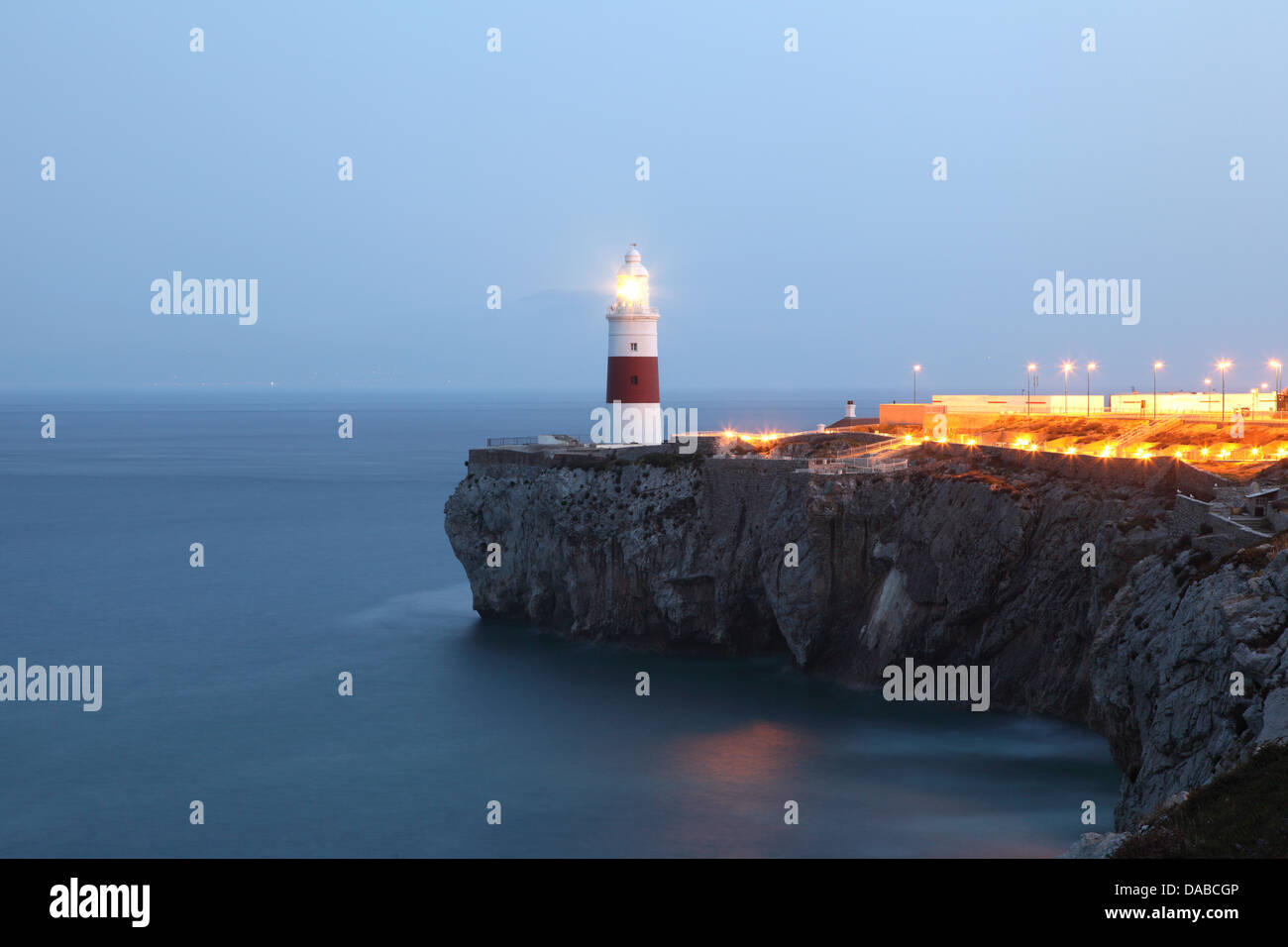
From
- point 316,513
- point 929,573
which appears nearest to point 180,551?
point 316,513

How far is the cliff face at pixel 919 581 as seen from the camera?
24766 millimetres

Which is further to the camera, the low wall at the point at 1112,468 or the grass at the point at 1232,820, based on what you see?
the low wall at the point at 1112,468

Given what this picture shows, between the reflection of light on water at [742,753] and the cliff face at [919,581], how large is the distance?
586 centimetres

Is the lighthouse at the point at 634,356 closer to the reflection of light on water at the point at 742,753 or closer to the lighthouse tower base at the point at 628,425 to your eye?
the lighthouse tower base at the point at 628,425

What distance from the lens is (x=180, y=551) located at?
8156 centimetres

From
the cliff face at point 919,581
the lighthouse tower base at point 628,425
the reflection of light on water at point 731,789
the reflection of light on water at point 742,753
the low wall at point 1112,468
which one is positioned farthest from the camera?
the lighthouse tower base at point 628,425

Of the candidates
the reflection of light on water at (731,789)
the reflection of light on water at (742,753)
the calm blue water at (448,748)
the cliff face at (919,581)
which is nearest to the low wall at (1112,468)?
the cliff face at (919,581)

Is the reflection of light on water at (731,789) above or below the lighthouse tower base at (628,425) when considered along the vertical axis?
below

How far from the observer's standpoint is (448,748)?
132 feet

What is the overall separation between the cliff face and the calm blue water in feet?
5.80

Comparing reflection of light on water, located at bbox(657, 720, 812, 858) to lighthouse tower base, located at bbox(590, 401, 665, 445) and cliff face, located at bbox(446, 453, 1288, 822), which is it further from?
lighthouse tower base, located at bbox(590, 401, 665, 445)
